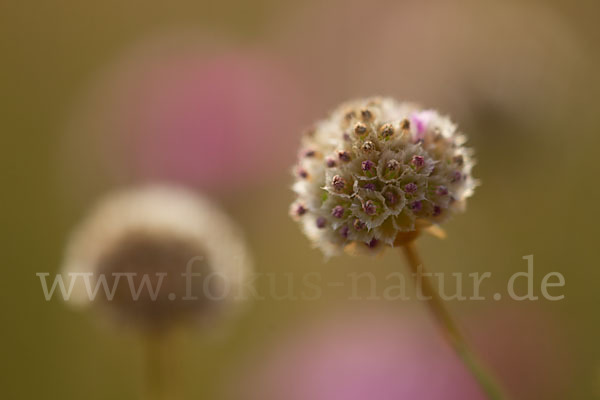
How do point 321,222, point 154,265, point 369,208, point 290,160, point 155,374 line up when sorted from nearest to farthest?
point 369,208 → point 321,222 → point 155,374 → point 154,265 → point 290,160

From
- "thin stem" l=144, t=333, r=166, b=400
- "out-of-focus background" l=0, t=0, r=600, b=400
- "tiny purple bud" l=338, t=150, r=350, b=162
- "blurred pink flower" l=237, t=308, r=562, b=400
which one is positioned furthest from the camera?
"out-of-focus background" l=0, t=0, r=600, b=400

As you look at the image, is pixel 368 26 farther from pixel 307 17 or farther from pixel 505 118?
pixel 505 118

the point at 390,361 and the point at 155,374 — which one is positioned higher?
the point at 390,361

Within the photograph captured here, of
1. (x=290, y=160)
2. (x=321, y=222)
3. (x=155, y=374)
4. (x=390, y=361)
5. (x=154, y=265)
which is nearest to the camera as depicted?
(x=321, y=222)

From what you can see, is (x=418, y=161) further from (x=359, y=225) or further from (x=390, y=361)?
(x=390, y=361)

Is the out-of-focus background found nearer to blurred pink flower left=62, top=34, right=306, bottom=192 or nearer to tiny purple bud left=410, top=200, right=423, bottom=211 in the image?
blurred pink flower left=62, top=34, right=306, bottom=192

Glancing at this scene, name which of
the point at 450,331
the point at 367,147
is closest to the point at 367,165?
the point at 367,147

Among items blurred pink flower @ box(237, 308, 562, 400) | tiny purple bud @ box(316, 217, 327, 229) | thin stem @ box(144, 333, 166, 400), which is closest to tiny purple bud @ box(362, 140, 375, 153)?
tiny purple bud @ box(316, 217, 327, 229)
